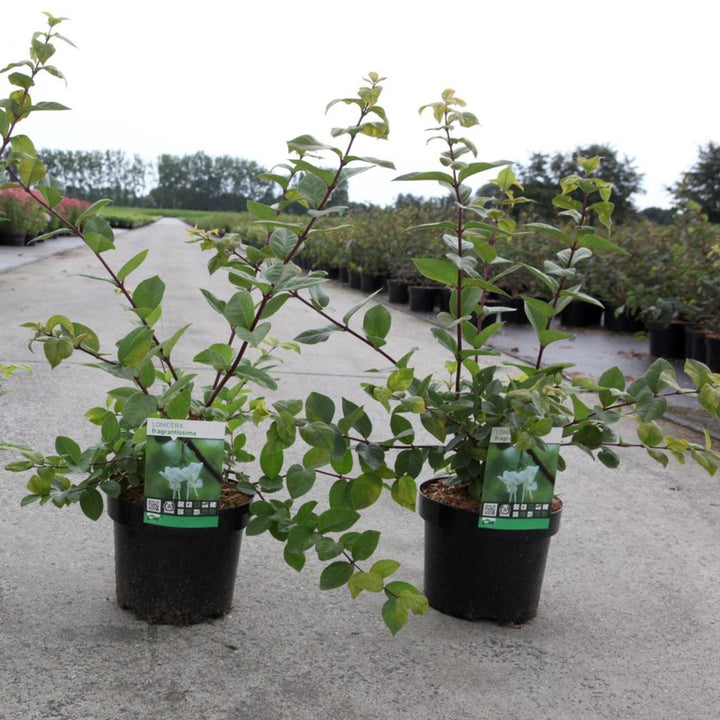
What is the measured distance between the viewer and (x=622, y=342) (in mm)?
8133

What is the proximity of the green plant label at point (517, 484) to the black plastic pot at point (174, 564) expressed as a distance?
56 centimetres

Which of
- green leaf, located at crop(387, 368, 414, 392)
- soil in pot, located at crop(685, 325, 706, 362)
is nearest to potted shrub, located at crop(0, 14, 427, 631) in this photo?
green leaf, located at crop(387, 368, 414, 392)

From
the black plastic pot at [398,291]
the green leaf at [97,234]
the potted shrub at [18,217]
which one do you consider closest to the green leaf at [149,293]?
the green leaf at [97,234]

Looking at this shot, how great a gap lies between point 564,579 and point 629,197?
1019 inches

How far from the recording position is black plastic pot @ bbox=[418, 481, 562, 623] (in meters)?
1.93

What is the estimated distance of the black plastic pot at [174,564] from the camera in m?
1.80

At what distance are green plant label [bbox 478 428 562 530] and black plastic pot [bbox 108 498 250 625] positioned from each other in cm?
56

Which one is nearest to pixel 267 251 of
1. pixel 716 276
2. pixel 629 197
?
pixel 716 276

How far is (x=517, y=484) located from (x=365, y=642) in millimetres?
511

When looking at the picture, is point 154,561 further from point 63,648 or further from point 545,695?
point 545,695

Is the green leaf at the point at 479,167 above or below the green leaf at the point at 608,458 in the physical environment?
above

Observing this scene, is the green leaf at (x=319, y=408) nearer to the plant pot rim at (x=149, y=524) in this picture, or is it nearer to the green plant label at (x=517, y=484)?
the plant pot rim at (x=149, y=524)

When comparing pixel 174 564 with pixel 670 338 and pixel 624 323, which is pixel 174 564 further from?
pixel 624 323

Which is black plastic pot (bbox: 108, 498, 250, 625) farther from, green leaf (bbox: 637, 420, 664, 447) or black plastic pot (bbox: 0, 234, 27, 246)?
black plastic pot (bbox: 0, 234, 27, 246)
